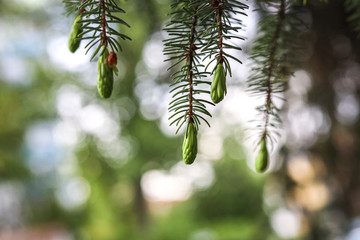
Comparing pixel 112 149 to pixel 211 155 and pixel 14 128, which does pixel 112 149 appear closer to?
pixel 14 128

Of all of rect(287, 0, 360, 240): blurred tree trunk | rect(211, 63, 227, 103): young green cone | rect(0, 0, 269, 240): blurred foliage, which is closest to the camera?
rect(211, 63, 227, 103): young green cone

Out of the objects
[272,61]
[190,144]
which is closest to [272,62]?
[272,61]

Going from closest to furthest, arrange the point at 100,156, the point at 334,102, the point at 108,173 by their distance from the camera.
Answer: the point at 334,102 < the point at 100,156 < the point at 108,173

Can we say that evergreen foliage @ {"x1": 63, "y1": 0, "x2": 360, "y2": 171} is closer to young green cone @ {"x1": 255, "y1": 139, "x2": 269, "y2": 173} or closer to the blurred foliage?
young green cone @ {"x1": 255, "y1": 139, "x2": 269, "y2": 173}

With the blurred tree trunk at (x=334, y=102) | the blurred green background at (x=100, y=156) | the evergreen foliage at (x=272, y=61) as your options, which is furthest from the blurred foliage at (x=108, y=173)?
the evergreen foliage at (x=272, y=61)

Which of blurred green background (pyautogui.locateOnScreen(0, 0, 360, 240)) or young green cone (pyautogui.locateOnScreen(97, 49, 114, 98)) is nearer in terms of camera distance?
young green cone (pyautogui.locateOnScreen(97, 49, 114, 98))

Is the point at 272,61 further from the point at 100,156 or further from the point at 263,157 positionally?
the point at 100,156

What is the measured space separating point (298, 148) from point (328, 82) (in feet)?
0.57

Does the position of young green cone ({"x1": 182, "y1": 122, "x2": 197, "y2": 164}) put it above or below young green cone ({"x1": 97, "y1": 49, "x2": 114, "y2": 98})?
below

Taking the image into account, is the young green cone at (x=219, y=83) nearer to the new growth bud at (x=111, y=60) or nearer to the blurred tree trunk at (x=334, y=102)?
the new growth bud at (x=111, y=60)

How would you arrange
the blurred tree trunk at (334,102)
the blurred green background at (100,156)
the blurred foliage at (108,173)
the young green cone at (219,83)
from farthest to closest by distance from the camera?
the blurred foliage at (108,173) → the blurred green background at (100,156) → the blurred tree trunk at (334,102) → the young green cone at (219,83)

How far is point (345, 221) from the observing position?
70cm

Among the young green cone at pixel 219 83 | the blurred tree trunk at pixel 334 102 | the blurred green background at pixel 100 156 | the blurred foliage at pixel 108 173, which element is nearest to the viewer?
the young green cone at pixel 219 83

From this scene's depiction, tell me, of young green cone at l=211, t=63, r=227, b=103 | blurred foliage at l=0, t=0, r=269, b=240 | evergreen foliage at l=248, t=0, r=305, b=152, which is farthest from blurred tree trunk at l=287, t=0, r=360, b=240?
blurred foliage at l=0, t=0, r=269, b=240
